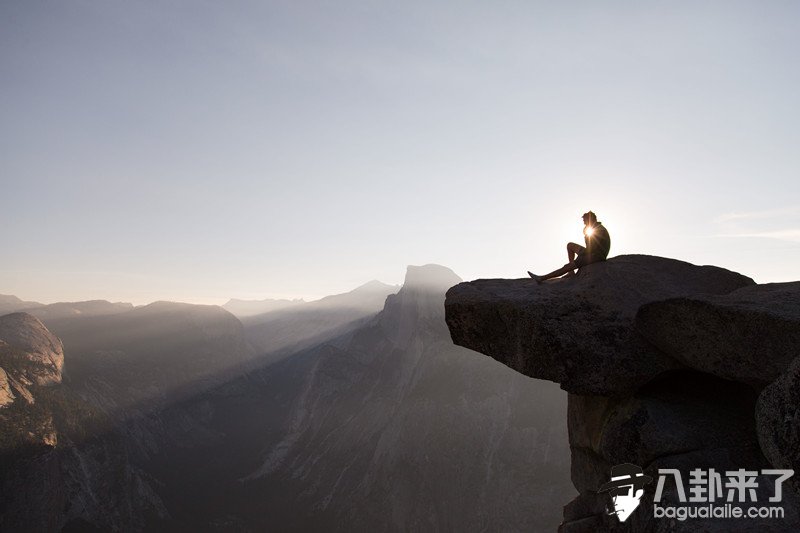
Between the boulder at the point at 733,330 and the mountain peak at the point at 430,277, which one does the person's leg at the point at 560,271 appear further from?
the mountain peak at the point at 430,277

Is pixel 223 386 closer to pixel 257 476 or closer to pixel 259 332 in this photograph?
pixel 257 476

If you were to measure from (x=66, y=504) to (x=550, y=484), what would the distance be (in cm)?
7412

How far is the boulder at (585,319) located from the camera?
10.2 metres

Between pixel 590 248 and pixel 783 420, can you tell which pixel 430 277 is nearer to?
pixel 590 248

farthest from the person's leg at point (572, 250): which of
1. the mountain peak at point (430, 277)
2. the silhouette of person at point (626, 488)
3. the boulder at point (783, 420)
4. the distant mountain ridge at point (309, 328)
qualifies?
the distant mountain ridge at point (309, 328)

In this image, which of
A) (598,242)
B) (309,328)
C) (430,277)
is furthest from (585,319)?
(309,328)

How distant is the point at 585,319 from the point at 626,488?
4.17 metres

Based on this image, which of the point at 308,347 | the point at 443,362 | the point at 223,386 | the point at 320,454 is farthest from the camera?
the point at 308,347

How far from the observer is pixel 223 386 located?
126 meters

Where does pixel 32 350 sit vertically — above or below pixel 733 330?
below

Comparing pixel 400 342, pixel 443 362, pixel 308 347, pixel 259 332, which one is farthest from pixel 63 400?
pixel 259 332

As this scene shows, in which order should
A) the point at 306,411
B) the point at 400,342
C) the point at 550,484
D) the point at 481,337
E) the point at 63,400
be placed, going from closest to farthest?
the point at 481,337 < the point at 550,484 < the point at 63,400 < the point at 400,342 < the point at 306,411

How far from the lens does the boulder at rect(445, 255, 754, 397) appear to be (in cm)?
1020

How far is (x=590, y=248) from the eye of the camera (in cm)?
1382
